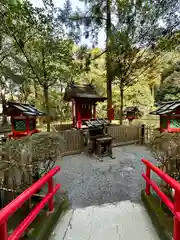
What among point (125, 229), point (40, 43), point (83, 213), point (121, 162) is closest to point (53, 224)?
point (83, 213)

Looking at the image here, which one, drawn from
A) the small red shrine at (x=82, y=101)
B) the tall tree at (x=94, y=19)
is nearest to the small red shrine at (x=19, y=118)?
the small red shrine at (x=82, y=101)

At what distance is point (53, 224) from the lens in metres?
2.26

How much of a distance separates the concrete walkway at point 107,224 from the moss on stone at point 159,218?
0.31 feet

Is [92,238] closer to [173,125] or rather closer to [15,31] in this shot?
[173,125]

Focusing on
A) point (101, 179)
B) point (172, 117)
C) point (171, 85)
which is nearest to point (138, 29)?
point (172, 117)

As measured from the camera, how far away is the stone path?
6.94ft

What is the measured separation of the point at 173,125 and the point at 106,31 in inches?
304

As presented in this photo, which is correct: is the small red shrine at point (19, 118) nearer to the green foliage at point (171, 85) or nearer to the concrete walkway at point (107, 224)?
the concrete walkway at point (107, 224)

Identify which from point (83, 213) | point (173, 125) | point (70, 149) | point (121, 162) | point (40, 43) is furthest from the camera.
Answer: point (40, 43)

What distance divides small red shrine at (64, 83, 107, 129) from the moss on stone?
7.66 metres

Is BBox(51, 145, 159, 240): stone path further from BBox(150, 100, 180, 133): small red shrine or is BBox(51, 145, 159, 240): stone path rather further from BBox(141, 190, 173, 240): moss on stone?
BBox(150, 100, 180, 133): small red shrine

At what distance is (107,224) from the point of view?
2.31m

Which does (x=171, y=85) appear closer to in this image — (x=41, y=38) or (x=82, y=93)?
(x=82, y=93)

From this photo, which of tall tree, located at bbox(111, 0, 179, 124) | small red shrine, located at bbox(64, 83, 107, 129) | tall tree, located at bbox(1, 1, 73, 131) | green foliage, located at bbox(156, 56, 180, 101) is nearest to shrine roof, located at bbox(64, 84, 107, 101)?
small red shrine, located at bbox(64, 83, 107, 129)
